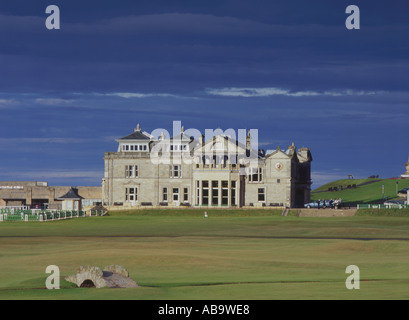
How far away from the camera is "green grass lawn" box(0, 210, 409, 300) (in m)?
27.2

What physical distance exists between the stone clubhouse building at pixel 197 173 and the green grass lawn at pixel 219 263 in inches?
2177

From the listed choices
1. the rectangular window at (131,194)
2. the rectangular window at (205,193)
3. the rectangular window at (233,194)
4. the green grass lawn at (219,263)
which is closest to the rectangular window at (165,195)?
the rectangular window at (131,194)

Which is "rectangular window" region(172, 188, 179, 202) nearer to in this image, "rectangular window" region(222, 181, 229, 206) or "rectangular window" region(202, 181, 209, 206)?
"rectangular window" region(202, 181, 209, 206)

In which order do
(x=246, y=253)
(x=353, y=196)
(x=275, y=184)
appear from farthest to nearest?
(x=353, y=196)
(x=275, y=184)
(x=246, y=253)

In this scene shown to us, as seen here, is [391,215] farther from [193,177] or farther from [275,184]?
[193,177]

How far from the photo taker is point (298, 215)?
4336 inches

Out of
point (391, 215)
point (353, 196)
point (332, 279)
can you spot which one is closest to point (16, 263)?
point (332, 279)

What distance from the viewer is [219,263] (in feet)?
129

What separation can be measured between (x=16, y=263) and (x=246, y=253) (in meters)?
14.2

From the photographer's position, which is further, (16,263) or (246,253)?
(246,253)

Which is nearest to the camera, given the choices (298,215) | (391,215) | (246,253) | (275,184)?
(246,253)

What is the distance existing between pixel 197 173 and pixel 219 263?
288 ft

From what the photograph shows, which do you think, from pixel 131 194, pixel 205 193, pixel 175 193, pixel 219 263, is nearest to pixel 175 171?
pixel 175 193
